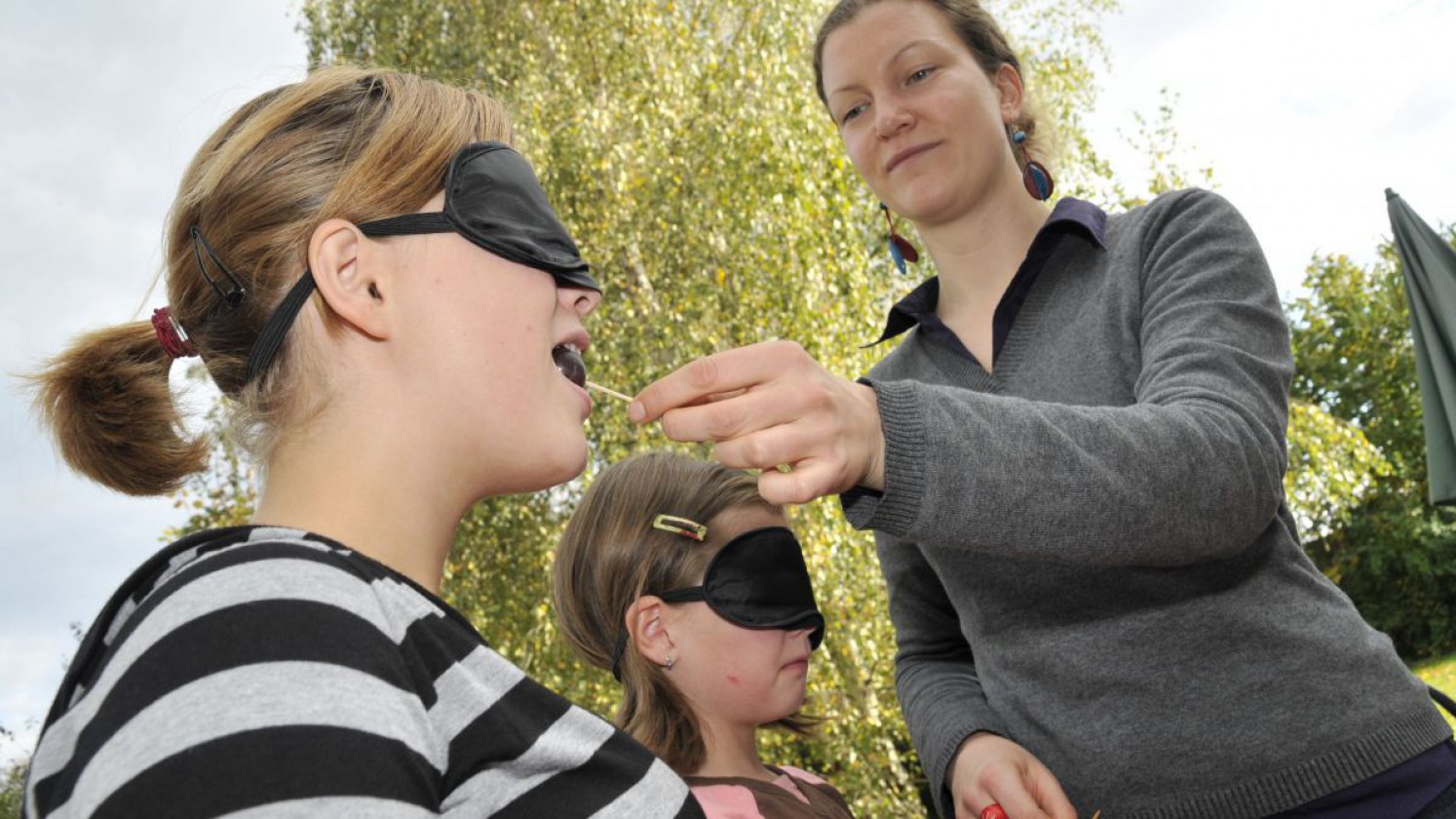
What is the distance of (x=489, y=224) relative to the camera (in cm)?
→ 153

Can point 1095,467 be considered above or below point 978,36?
A: below

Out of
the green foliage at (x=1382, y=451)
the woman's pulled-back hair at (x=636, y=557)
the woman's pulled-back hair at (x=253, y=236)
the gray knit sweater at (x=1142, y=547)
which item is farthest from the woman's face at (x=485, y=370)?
the green foliage at (x=1382, y=451)

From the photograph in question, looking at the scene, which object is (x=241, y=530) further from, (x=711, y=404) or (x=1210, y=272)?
(x=1210, y=272)

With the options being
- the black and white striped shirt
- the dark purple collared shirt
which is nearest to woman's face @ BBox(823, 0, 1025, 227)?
the dark purple collared shirt

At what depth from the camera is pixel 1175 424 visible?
1.26 m

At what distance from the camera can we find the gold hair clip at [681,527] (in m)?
2.77

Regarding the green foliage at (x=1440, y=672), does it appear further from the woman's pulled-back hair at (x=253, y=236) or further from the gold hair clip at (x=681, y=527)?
the woman's pulled-back hair at (x=253, y=236)

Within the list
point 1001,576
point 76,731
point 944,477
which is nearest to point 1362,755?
point 1001,576

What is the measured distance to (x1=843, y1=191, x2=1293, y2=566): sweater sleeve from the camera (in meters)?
1.12

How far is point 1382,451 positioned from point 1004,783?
1645 centimetres

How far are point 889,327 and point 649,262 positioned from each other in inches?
252

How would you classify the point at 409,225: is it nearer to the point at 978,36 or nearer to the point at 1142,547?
the point at 1142,547

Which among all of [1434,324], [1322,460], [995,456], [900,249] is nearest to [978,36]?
[900,249]

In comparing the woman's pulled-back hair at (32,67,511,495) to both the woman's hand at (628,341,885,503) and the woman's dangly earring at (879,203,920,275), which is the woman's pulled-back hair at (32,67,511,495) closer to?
the woman's hand at (628,341,885,503)
